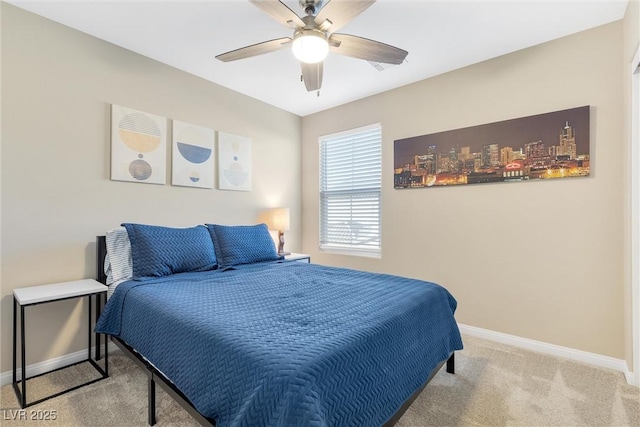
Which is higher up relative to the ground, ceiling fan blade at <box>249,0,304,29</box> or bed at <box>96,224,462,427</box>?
ceiling fan blade at <box>249,0,304,29</box>

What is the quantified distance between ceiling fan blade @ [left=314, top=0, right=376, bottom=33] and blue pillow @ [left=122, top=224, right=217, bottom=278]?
195 cm

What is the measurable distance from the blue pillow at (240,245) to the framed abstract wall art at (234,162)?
0.70m

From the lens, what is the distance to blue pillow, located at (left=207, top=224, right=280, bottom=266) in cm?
279

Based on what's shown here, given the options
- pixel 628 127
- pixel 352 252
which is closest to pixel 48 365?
pixel 352 252

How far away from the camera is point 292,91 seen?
140 inches

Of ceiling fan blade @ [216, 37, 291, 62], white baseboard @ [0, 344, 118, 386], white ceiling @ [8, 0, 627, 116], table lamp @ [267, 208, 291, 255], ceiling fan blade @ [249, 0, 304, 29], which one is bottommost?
white baseboard @ [0, 344, 118, 386]

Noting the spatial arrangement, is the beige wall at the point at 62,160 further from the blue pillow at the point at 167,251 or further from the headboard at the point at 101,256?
the blue pillow at the point at 167,251

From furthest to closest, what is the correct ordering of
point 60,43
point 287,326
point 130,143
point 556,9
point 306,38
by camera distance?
point 130,143 < point 60,43 < point 556,9 < point 306,38 < point 287,326

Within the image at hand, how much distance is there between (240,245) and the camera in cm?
288

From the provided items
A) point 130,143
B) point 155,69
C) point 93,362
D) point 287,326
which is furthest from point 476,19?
point 93,362

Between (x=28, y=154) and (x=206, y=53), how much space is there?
5.27 ft

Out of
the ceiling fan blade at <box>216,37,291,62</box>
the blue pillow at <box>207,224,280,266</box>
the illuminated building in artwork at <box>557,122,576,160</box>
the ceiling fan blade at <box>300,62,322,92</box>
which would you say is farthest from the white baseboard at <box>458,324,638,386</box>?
the ceiling fan blade at <box>216,37,291,62</box>

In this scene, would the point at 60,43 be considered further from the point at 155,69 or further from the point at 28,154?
the point at 28,154

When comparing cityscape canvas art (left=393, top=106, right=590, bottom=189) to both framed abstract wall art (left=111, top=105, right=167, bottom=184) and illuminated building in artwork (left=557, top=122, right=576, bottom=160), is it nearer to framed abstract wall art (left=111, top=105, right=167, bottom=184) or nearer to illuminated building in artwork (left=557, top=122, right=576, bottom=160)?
illuminated building in artwork (left=557, top=122, right=576, bottom=160)
